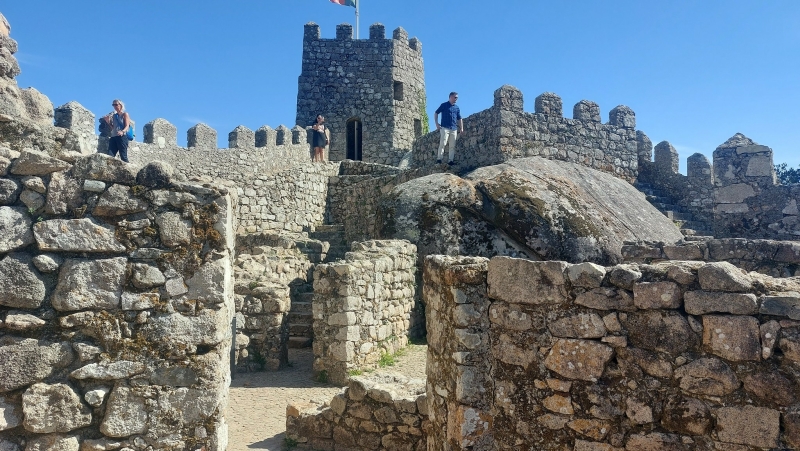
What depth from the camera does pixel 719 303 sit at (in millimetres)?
2977

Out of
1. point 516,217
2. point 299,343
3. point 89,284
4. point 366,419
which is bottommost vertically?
point 366,419

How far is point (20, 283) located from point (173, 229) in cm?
79

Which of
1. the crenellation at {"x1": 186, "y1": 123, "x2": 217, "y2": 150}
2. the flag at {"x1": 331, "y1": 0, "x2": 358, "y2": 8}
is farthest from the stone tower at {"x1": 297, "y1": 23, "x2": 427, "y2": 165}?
the crenellation at {"x1": 186, "y1": 123, "x2": 217, "y2": 150}

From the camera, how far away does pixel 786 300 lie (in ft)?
9.30

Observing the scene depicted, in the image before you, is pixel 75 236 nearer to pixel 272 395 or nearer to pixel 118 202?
pixel 118 202

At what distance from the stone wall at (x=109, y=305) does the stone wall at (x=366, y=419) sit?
2280 millimetres

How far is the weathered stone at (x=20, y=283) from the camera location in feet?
10.1

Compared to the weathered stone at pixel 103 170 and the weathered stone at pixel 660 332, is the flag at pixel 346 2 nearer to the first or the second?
the weathered stone at pixel 103 170

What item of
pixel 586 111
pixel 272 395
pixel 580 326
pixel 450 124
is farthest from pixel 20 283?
pixel 586 111

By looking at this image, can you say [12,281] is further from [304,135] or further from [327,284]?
[304,135]

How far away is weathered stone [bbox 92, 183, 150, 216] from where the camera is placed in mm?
3225

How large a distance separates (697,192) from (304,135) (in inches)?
470

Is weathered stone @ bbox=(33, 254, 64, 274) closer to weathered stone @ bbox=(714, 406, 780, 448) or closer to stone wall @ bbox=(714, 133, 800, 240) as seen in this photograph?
weathered stone @ bbox=(714, 406, 780, 448)

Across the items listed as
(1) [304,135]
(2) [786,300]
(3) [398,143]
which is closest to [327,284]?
(2) [786,300]
